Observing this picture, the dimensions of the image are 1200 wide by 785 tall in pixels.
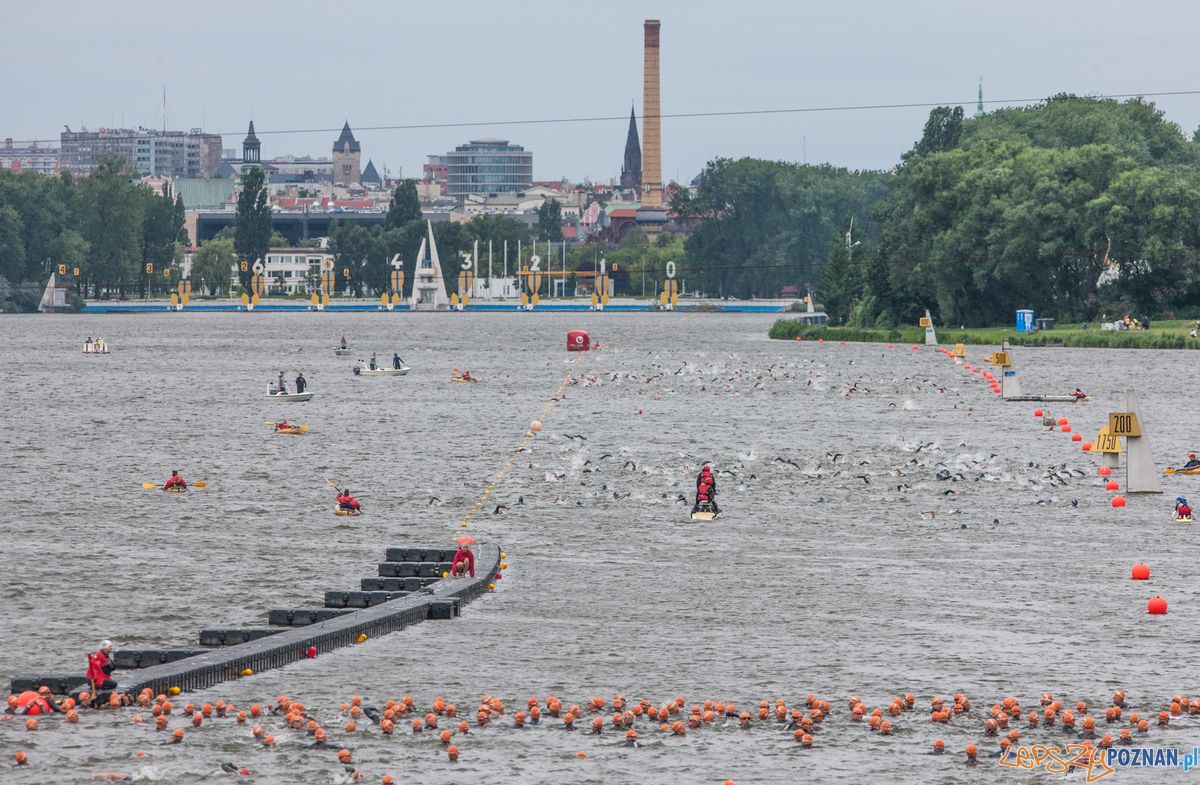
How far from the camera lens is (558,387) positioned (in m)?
122

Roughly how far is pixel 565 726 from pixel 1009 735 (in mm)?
7217

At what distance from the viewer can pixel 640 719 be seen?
107ft

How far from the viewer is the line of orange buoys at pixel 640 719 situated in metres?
31.2

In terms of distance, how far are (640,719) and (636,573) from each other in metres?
13.3

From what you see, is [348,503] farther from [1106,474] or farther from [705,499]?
[1106,474]

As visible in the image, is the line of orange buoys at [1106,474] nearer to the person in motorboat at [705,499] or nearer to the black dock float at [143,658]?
the person in motorboat at [705,499]

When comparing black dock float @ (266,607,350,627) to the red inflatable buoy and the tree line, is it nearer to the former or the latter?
the tree line

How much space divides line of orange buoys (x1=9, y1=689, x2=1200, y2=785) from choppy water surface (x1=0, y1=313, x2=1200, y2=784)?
0.22 m

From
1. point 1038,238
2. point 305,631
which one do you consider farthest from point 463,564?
point 1038,238

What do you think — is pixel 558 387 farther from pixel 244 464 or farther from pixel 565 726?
pixel 565 726

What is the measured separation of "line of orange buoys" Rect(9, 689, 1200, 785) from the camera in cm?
3123

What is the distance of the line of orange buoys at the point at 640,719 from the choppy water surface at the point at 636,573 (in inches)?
8.5

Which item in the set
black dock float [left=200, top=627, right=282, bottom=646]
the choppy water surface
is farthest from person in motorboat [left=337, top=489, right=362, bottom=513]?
black dock float [left=200, top=627, right=282, bottom=646]

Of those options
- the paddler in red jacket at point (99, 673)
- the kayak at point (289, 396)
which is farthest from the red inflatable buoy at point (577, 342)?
the paddler in red jacket at point (99, 673)
